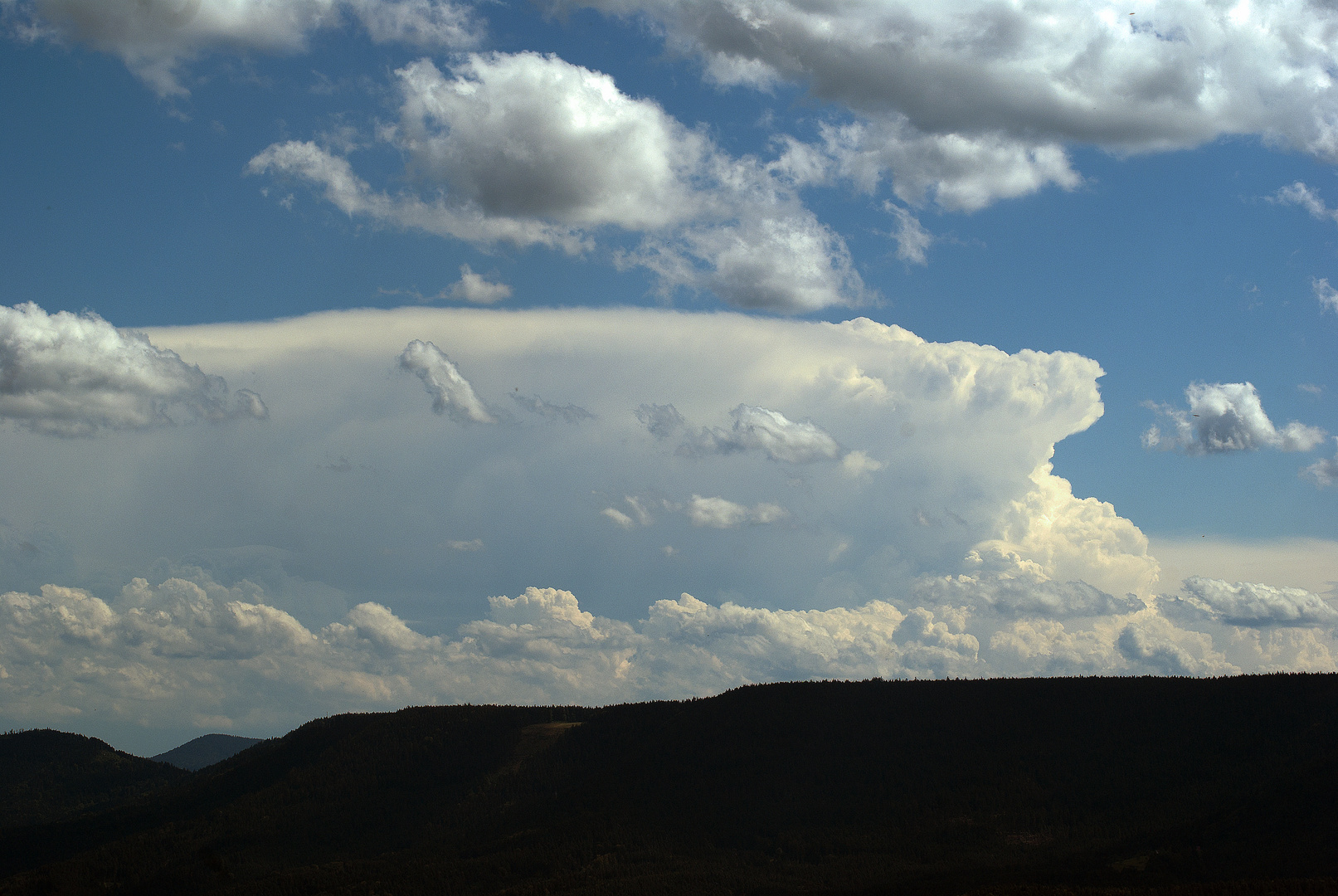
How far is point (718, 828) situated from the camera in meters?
179

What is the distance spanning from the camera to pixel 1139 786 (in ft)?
529

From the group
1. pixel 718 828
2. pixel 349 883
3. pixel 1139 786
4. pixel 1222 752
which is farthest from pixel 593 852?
pixel 1222 752

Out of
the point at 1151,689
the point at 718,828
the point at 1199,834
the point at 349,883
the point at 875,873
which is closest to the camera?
the point at 1199,834

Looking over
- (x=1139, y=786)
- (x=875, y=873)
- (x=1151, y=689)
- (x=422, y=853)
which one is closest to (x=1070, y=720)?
(x=1151, y=689)

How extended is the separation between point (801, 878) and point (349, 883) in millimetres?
66731

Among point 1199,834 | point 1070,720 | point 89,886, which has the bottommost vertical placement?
point 89,886

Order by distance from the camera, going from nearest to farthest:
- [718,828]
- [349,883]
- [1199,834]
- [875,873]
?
[1199,834], [875,873], [349,883], [718,828]

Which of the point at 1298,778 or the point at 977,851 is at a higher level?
the point at 1298,778

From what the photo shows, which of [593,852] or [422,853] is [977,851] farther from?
[422,853]

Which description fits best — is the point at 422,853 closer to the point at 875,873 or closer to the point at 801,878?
the point at 801,878

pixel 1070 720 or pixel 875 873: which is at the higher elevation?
pixel 1070 720

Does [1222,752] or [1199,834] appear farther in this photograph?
[1222,752]

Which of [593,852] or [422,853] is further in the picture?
[422,853]

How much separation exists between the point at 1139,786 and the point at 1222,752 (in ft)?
50.3
